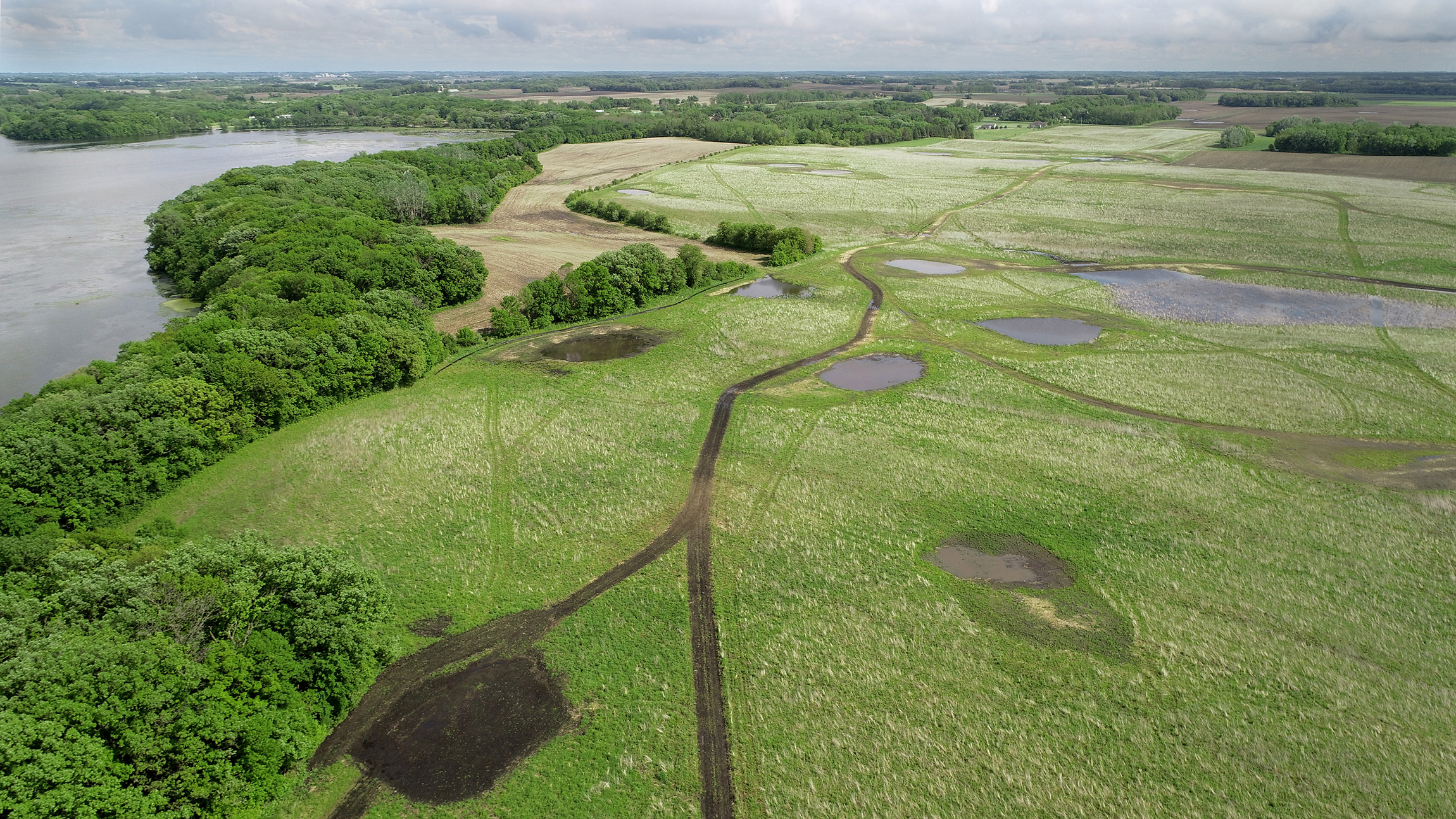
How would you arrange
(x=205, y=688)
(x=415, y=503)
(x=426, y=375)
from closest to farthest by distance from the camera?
(x=205, y=688), (x=415, y=503), (x=426, y=375)

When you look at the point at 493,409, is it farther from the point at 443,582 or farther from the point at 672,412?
the point at 443,582

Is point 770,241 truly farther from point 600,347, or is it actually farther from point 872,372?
point 872,372

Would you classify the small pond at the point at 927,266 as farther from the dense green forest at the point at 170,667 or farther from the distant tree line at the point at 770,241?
the dense green forest at the point at 170,667

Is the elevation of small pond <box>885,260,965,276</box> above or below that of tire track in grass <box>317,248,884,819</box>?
above

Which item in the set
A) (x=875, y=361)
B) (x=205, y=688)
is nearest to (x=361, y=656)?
(x=205, y=688)

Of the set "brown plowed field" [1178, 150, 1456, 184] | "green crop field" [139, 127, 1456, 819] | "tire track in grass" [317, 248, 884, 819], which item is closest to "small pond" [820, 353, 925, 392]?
"green crop field" [139, 127, 1456, 819]

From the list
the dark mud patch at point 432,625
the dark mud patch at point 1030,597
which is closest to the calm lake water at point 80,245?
the dark mud patch at point 432,625

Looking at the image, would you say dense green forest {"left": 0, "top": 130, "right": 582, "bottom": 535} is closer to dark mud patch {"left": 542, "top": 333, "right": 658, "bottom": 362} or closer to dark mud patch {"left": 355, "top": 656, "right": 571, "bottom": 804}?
dark mud patch {"left": 542, "top": 333, "right": 658, "bottom": 362}
